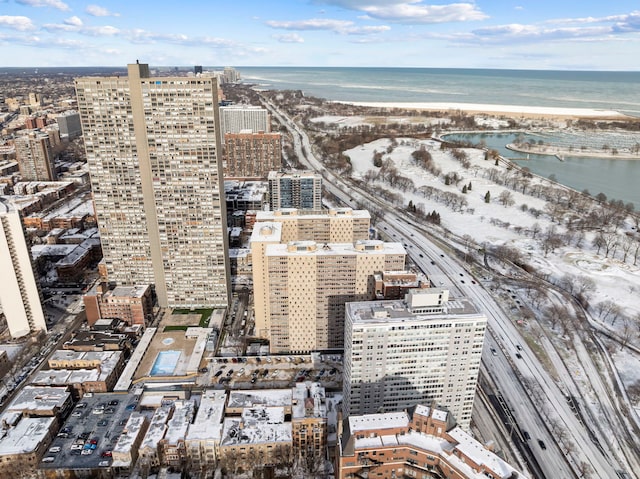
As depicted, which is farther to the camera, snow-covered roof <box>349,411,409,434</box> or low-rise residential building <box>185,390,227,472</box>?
low-rise residential building <box>185,390,227,472</box>

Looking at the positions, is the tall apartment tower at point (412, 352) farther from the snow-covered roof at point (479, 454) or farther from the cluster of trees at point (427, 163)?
the cluster of trees at point (427, 163)

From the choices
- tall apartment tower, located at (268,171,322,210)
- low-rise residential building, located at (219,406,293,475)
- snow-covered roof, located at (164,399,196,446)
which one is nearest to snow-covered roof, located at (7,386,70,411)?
snow-covered roof, located at (164,399,196,446)

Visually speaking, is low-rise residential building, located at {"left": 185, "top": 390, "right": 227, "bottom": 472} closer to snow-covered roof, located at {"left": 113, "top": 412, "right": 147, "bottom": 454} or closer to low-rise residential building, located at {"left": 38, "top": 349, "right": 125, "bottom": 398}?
snow-covered roof, located at {"left": 113, "top": 412, "right": 147, "bottom": 454}

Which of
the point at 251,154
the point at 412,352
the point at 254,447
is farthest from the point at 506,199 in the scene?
the point at 254,447

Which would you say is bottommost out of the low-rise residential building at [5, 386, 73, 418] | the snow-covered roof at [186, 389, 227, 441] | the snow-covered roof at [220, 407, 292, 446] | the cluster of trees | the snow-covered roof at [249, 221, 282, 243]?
the low-rise residential building at [5, 386, 73, 418]

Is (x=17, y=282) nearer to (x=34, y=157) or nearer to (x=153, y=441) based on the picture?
(x=153, y=441)

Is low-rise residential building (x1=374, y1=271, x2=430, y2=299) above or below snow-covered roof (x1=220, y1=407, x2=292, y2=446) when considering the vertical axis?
above
